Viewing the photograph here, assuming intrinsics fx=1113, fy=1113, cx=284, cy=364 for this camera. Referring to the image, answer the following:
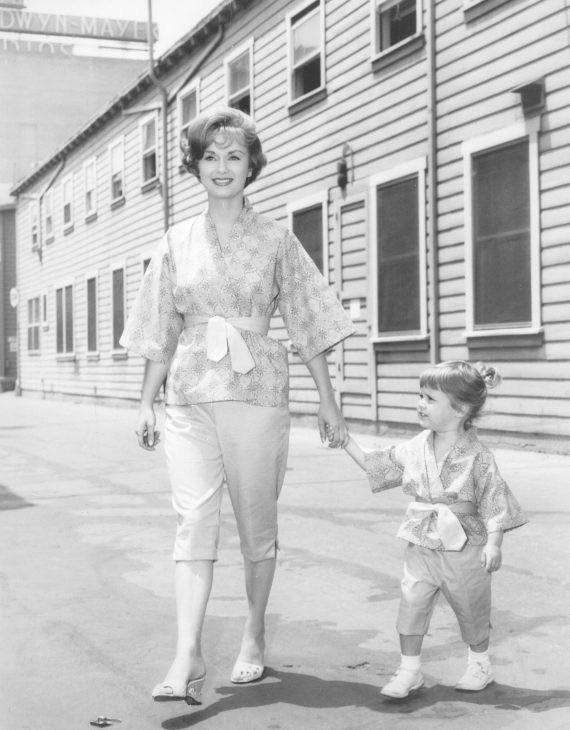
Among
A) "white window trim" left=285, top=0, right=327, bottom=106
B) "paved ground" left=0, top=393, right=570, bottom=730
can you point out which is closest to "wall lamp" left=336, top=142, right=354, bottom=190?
"white window trim" left=285, top=0, right=327, bottom=106

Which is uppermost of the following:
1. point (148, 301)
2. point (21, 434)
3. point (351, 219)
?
point (351, 219)

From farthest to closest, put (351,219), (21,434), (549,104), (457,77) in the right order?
(21,434) < (351,219) < (457,77) < (549,104)

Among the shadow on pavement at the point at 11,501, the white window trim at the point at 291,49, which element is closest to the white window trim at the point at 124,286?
the white window trim at the point at 291,49

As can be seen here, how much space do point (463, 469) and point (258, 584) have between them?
792 mm

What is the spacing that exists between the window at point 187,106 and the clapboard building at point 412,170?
0.14 ft

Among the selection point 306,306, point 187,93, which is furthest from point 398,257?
point 306,306

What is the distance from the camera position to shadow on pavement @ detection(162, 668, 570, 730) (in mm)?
3412

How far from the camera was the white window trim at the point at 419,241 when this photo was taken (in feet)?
41.8

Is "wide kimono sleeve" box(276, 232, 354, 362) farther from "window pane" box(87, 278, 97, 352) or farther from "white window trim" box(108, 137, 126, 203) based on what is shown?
"window pane" box(87, 278, 97, 352)

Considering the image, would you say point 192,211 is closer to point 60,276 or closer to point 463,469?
point 60,276

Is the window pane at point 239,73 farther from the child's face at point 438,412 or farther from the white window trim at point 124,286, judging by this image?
the child's face at point 438,412

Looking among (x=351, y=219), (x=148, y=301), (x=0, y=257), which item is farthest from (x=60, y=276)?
(x=148, y=301)

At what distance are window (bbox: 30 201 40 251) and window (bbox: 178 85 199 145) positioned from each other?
41.5 ft

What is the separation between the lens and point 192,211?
20375 mm
